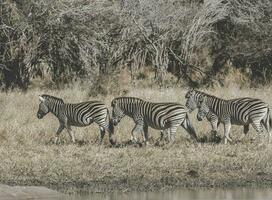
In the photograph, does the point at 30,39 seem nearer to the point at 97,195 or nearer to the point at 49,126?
the point at 49,126

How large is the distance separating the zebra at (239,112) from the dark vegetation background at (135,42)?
27.2ft

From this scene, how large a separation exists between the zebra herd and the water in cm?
326

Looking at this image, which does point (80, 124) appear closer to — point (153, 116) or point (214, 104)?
point (153, 116)

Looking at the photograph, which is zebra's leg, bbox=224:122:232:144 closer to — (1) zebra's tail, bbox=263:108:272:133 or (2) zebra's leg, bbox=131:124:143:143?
(1) zebra's tail, bbox=263:108:272:133

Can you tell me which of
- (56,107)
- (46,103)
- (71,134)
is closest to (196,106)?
(71,134)

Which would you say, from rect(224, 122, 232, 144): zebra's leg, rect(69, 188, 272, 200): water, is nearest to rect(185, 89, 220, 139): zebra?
rect(224, 122, 232, 144): zebra's leg

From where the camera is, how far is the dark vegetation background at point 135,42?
85.6 ft

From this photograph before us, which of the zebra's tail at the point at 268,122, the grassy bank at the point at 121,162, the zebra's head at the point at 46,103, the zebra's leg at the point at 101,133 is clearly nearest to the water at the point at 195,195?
the grassy bank at the point at 121,162

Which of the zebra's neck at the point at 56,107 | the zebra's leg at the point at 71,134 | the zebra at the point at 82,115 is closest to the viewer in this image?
the zebra at the point at 82,115

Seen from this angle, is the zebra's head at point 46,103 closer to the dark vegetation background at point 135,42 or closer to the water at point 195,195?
the water at point 195,195

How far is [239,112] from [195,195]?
173 inches

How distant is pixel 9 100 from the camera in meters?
20.2

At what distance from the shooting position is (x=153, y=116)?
50.5ft

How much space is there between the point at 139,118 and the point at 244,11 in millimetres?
14272
